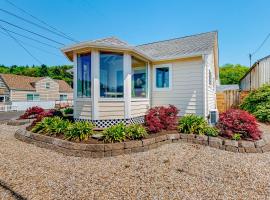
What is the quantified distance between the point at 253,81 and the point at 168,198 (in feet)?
50.2

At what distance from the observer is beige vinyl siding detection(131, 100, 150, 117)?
767 cm

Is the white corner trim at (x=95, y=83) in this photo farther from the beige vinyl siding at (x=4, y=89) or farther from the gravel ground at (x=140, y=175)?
the beige vinyl siding at (x=4, y=89)

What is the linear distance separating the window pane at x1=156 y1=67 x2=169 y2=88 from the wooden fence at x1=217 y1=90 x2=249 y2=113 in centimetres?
597

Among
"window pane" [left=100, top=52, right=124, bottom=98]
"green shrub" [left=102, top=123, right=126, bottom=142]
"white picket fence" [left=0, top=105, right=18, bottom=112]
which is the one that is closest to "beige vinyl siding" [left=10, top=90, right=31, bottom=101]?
"white picket fence" [left=0, top=105, right=18, bottom=112]

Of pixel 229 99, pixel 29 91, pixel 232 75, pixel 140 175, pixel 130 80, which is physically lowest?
pixel 140 175

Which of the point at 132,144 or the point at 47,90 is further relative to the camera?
the point at 47,90

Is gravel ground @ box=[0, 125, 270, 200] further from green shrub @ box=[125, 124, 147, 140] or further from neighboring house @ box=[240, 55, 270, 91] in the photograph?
neighboring house @ box=[240, 55, 270, 91]

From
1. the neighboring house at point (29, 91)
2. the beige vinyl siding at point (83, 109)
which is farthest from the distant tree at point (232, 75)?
the beige vinyl siding at point (83, 109)

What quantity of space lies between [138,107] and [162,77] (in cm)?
223

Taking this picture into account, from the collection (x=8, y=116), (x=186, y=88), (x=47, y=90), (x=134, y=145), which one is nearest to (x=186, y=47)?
(x=186, y=88)

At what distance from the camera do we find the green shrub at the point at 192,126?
644cm

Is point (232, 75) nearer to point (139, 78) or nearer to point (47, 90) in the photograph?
point (47, 90)

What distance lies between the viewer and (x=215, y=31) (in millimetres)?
10812

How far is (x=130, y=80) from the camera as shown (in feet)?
24.5
